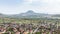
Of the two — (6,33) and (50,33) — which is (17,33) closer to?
(6,33)

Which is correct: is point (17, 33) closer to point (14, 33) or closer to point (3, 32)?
point (14, 33)

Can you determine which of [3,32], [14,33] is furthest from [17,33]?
[3,32]

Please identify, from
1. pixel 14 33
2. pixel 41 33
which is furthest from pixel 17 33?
pixel 41 33

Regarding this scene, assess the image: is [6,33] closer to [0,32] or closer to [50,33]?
[0,32]

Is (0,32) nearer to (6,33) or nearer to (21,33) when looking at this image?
(6,33)

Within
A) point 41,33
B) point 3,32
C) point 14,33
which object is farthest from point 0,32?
point 41,33

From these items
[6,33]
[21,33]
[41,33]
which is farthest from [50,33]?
[6,33]
